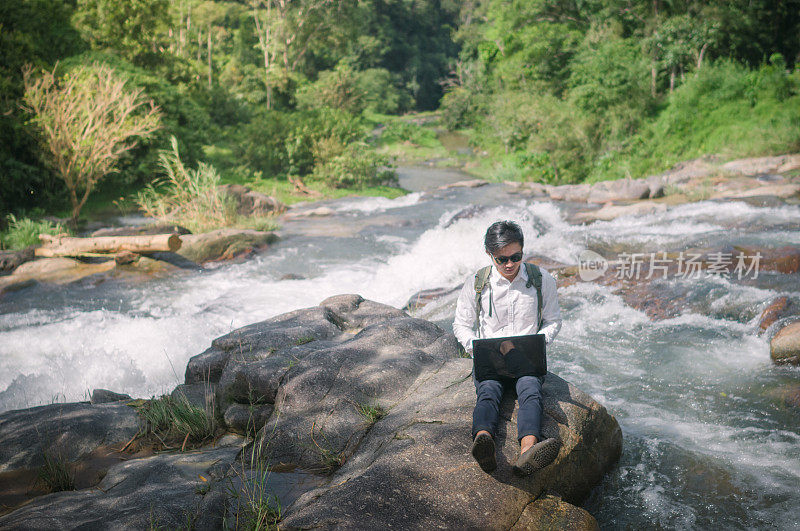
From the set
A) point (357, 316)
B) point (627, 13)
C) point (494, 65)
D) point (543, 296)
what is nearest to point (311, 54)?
point (494, 65)

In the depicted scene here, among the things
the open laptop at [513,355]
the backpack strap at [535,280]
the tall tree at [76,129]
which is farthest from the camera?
the tall tree at [76,129]

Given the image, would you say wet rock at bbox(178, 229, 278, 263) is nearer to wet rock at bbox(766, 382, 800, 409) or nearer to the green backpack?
the green backpack

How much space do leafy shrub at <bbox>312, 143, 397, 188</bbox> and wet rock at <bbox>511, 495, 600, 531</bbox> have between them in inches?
751

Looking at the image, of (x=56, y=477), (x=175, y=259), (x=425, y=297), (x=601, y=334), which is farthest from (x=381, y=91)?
(x=56, y=477)

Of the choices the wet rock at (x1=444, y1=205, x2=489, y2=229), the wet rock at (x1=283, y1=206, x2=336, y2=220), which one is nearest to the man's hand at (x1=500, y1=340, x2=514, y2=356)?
the wet rock at (x1=444, y1=205, x2=489, y2=229)

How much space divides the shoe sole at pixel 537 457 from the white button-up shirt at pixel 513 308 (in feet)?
2.93

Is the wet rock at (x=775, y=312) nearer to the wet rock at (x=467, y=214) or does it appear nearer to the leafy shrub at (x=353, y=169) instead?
the wet rock at (x=467, y=214)

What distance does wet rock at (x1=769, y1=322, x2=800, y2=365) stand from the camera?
538 cm

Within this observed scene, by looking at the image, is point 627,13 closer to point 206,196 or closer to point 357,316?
point 206,196

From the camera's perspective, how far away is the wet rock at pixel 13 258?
34.3 feet

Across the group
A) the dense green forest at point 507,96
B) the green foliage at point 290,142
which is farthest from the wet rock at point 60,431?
the green foliage at point 290,142

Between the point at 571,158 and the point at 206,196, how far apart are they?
1397 centimetres

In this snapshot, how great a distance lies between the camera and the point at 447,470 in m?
2.98

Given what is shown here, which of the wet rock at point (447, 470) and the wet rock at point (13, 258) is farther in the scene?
the wet rock at point (13, 258)
